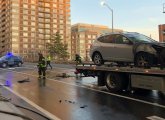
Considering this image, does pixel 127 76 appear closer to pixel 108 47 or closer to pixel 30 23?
pixel 108 47

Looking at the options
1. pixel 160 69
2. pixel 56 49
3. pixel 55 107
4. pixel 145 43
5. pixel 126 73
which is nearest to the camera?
pixel 55 107

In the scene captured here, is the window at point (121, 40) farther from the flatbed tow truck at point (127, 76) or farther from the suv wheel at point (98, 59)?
the suv wheel at point (98, 59)

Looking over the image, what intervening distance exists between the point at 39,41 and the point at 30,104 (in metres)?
132

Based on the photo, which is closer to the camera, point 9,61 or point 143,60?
point 143,60

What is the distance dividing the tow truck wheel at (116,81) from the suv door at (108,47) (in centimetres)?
89

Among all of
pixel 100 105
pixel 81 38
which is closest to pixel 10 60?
pixel 100 105

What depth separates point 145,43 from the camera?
11305 mm

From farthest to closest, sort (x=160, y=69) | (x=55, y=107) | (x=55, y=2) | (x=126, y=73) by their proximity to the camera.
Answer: (x=55, y=2)
(x=126, y=73)
(x=160, y=69)
(x=55, y=107)

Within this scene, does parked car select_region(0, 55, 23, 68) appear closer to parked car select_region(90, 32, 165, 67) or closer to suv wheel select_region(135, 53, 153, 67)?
parked car select_region(90, 32, 165, 67)

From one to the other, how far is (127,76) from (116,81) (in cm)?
56

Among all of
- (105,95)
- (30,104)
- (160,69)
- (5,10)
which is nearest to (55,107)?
(30,104)

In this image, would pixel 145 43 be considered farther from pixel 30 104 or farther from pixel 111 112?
pixel 30 104

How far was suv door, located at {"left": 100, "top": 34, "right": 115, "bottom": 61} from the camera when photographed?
13161mm

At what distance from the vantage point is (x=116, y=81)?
12.4m
